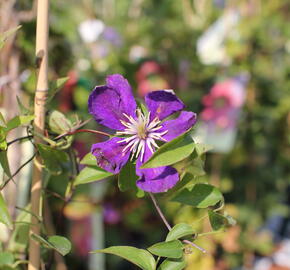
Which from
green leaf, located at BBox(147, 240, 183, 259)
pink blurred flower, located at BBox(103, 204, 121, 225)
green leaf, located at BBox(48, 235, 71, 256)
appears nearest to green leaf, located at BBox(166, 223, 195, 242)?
green leaf, located at BBox(147, 240, 183, 259)

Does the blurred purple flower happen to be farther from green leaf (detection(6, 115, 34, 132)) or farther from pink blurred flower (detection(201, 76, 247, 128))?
green leaf (detection(6, 115, 34, 132))

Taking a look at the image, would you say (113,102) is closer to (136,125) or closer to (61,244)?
(136,125)

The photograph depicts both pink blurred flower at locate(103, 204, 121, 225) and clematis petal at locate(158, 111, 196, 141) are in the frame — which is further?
pink blurred flower at locate(103, 204, 121, 225)

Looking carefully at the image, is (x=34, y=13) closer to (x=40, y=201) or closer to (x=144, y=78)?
(x=40, y=201)

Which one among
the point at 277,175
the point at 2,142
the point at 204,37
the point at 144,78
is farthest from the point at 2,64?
the point at 277,175

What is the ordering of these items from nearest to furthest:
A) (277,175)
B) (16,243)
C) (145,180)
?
(145,180), (16,243), (277,175)

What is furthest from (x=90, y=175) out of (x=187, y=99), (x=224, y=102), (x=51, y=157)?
(x=224, y=102)

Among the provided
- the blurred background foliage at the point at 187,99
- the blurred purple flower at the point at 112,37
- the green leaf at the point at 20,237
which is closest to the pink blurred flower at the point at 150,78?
the blurred background foliage at the point at 187,99

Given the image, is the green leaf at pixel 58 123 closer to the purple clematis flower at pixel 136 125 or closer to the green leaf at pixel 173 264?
the purple clematis flower at pixel 136 125
